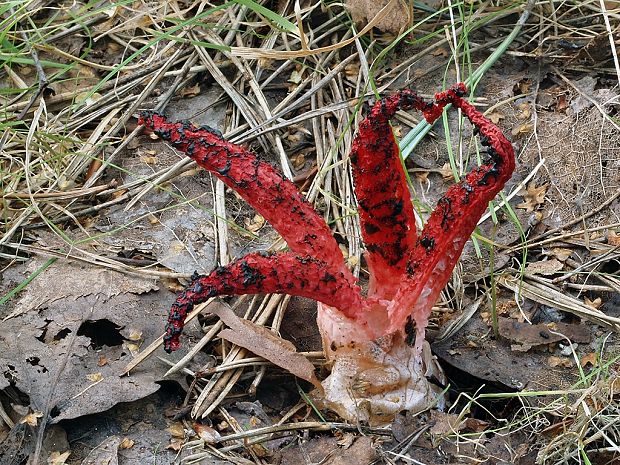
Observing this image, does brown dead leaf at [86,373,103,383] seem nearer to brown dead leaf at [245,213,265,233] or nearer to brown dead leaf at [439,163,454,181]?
brown dead leaf at [245,213,265,233]

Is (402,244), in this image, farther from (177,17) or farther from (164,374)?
(177,17)

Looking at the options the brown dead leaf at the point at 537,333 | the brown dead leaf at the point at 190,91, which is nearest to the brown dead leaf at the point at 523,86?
the brown dead leaf at the point at 537,333

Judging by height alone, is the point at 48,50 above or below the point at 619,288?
above

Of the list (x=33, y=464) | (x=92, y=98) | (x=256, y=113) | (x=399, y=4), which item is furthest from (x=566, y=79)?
(x=33, y=464)

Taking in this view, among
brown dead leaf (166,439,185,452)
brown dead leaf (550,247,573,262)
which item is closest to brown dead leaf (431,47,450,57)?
brown dead leaf (550,247,573,262)

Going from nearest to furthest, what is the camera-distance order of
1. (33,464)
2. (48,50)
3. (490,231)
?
(33,464)
(490,231)
(48,50)

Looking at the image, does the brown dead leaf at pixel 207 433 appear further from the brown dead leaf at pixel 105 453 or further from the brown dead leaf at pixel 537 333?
the brown dead leaf at pixel 537 333

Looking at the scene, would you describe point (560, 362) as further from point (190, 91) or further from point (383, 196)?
point (190, 91)

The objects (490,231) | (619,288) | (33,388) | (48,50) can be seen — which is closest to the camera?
(33,388)
